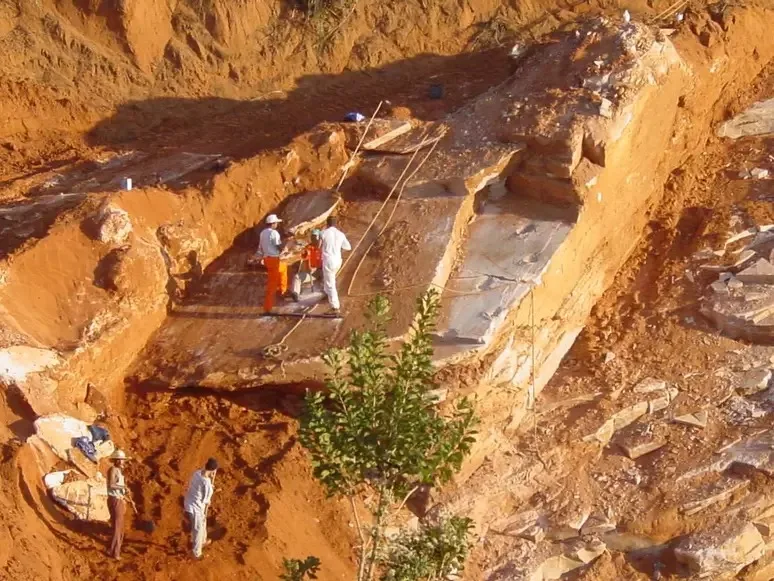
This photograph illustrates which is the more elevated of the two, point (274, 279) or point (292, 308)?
point (274, 279)

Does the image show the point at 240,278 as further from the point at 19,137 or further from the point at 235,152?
the point at 19,137

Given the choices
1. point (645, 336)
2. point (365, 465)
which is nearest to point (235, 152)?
point (645, 336)

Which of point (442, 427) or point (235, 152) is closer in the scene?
point (442, 427)

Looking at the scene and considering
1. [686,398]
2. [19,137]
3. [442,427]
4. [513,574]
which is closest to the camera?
[442,427]

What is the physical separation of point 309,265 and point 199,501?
3.34 metres

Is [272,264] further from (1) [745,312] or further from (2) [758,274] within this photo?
(2) [758,274]

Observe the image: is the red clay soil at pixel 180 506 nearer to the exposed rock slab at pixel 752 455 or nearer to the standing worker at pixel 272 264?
Result: the standing worker at pixel 272 264

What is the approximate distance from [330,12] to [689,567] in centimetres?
1166

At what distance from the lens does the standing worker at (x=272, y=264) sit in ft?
43.2

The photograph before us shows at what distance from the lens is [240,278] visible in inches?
551

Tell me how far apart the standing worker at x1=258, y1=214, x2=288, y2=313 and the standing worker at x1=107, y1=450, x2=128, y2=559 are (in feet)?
8.99

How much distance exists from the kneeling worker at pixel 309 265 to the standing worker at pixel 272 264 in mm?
143

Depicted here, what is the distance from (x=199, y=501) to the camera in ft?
36.3

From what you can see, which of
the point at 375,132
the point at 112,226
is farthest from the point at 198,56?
the point at 112,226
